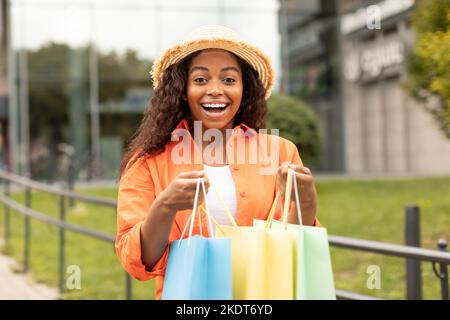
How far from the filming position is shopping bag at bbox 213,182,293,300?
5.07 ft

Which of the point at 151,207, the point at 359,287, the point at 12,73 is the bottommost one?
the point at 359,287

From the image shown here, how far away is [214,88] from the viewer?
1918 mm

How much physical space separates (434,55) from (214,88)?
193 cm

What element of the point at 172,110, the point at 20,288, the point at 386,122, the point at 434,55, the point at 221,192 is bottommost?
the point at 20,288

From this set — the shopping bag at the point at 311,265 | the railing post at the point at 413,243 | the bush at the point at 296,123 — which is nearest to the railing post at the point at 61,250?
the railing post at the point at 413,243

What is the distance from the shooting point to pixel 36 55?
18609 millimetres

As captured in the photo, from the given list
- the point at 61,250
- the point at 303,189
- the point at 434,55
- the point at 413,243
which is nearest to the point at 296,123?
the point at 61,250

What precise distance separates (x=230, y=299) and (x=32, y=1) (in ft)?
59.0

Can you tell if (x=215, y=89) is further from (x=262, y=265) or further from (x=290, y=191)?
(x=262, y=265)

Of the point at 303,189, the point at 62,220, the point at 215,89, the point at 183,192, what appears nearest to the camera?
the point at 183,192

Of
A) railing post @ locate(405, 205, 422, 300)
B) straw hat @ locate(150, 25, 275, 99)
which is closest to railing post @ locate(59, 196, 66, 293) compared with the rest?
railing post @ locate(405, 205, 422, 300)

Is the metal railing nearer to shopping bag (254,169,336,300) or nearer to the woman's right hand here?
the woman's right hand

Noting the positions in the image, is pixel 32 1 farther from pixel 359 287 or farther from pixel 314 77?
pixel 359 287
